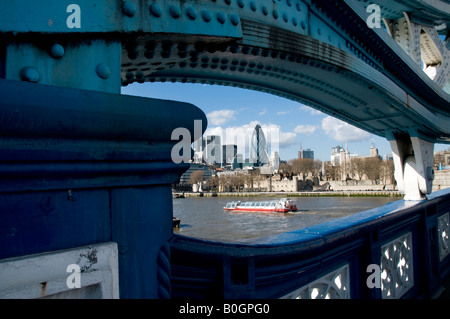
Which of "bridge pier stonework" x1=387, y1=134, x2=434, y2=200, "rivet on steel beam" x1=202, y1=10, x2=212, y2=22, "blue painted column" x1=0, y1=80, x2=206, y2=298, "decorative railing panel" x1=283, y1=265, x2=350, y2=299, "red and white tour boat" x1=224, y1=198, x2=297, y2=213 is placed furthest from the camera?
"red and white tour boat" x1=224, y1=198, x2=297, y2=213

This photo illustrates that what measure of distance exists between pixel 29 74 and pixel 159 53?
0.57 m

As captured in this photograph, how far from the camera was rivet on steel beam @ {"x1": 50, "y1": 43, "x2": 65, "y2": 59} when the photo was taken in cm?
102

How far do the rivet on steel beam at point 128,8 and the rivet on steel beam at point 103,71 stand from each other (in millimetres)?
195

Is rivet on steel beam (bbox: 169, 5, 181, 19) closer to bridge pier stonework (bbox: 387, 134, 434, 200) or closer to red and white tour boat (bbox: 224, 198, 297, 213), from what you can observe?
bridge pier stonework (bbox: 387, 134, 434, 200)

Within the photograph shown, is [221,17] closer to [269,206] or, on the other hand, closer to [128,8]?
[128,8]

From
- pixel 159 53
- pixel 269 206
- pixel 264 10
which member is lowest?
pixel 269 206

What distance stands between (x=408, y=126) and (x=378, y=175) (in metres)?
64.0

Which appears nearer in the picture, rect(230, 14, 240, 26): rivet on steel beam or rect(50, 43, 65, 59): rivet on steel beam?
rect(50, 43, 65, 59): rivet on steel beam

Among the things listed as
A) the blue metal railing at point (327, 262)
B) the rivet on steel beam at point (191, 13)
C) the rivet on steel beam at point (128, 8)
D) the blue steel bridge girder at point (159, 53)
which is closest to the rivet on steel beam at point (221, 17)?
the blue steel bridge girder at point (159, 53)

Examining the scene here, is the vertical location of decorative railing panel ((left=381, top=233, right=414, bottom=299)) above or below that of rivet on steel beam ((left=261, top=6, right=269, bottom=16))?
below

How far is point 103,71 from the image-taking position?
108 centimetres

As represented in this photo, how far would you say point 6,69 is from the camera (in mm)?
963

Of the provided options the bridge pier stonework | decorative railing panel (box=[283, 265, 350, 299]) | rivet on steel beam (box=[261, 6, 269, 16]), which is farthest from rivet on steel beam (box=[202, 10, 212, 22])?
the bridge pier stonework

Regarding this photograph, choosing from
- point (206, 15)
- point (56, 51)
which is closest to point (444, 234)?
point (206, 15)
